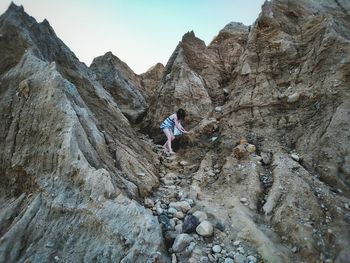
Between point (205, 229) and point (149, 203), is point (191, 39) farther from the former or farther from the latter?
point (205, 229)

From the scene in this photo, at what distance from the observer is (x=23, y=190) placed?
6457mm

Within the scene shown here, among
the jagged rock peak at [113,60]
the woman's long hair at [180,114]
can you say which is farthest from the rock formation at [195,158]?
the jagged rock peak at [113,60]

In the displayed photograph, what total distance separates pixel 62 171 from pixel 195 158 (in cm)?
407

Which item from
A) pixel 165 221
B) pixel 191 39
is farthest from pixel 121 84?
pixel 165 221

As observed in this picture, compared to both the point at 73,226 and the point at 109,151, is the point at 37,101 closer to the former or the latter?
the point at 109,151

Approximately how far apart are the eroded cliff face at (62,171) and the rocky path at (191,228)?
40 cm

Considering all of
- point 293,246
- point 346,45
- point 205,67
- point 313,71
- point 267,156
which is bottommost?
point 293,246

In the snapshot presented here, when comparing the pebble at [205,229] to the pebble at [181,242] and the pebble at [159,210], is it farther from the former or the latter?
the pebble at [159,210]

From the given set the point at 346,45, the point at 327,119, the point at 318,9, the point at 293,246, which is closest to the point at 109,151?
the point at 293,246

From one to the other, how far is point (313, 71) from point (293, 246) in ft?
17.5

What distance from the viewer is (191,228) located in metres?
5.61

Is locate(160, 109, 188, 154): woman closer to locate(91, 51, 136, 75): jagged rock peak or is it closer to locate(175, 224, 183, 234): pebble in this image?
locate(175, 224, 183, 234): pebble

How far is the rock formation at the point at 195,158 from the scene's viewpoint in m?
5.12

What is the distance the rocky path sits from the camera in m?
5.01
